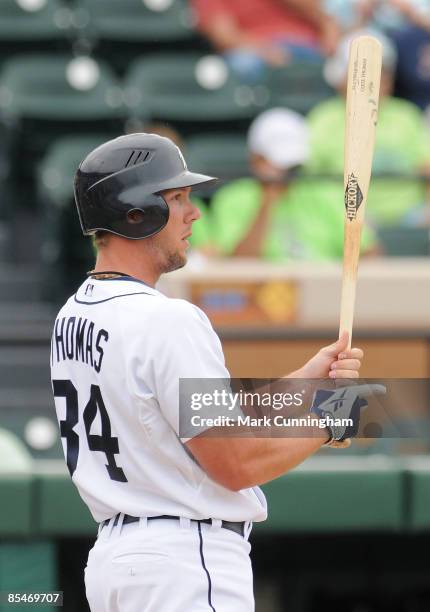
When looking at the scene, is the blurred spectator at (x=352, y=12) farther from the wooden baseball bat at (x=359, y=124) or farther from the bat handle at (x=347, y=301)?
the bat handle at (x=347, y=301)

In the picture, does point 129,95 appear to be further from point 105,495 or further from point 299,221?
point 105,495

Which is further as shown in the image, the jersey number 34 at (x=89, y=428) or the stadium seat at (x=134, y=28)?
the stadium seat at (x=134, y=28)

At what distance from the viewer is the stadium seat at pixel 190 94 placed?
277 inches

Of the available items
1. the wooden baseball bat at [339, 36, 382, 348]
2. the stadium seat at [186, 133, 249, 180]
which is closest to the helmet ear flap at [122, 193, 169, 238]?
the wooden baseball bat at [339, 36, 382, 348]

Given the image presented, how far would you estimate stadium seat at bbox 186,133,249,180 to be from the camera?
6.30 m

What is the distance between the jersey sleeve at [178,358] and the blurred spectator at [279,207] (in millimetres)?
3310

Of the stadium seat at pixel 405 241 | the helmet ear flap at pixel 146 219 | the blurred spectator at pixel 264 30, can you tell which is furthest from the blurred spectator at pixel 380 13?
the helmet ear flap at pixel 146 219

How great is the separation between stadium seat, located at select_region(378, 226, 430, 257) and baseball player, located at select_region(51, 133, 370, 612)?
3440 millimetres

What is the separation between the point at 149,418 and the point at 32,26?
565 cm

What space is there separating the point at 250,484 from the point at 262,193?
366 centimetres

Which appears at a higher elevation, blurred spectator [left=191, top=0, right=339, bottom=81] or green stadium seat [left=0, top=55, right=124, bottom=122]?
blurred spectator [left=191, top=0, right=339, bottom=81]

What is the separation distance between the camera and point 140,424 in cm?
227

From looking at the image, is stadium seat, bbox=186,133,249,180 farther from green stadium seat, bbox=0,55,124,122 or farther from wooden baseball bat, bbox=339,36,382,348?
wooden baseball bat, bbox=339,36,382,348

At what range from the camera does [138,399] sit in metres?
2.24
